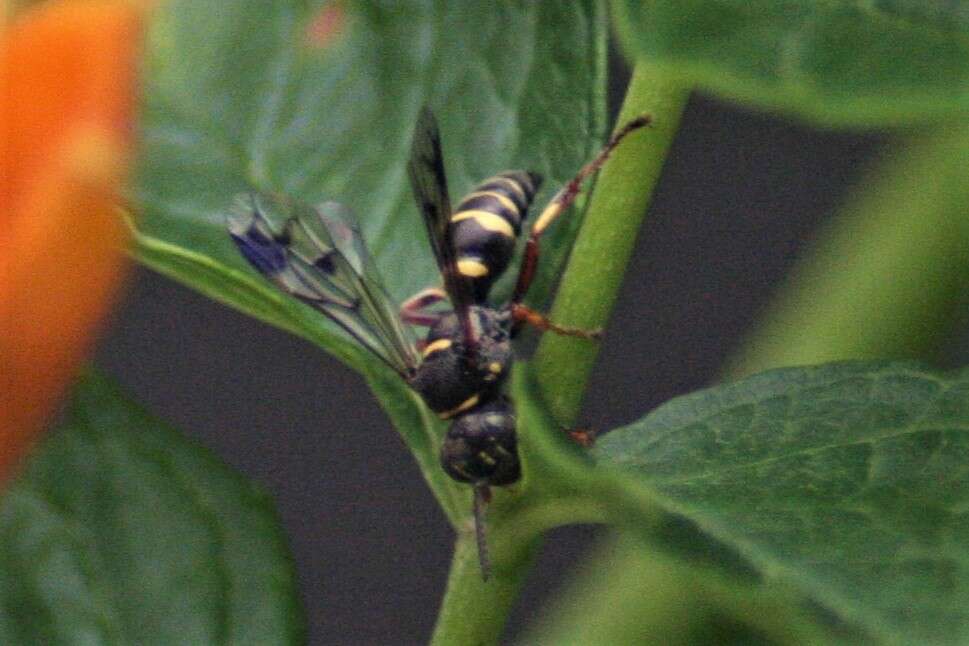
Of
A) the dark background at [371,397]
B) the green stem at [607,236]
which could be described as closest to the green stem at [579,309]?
the green stem at [607,236]

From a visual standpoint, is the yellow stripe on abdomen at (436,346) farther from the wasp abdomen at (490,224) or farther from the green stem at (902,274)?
the green stem at (902,274)

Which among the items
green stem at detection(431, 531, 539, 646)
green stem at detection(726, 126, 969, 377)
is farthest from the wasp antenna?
green stem at detection(726, 126, 969, 377)

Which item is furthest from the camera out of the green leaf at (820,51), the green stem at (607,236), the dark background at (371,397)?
the dark background at (371,397)

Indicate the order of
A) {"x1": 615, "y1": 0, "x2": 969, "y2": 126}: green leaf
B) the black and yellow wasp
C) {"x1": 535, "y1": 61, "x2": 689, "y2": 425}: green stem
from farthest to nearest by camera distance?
1. the black and yellow wasp
2. {"x1": 535, "y1": 61, "x2": 689, "y2": 425}: green stem
3. {"x1": 615, "y1": 0, "x2": 969, "y2": 126}: green leaf

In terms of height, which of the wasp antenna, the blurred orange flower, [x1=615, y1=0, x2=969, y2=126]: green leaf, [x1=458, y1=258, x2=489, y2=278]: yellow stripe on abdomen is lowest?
[x1=458, y1=258, x2=489, y2=278]: yellow stripe on abdomen

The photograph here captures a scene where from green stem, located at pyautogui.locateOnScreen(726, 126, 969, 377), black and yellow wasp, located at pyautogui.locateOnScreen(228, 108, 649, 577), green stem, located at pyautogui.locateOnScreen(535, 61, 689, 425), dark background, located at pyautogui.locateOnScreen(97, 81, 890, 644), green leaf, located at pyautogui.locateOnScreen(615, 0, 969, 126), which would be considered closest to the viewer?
green leaf, located at pyautogui.locateOnScreen(615, 0, 969, 126)

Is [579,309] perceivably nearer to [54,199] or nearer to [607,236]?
[607,236]

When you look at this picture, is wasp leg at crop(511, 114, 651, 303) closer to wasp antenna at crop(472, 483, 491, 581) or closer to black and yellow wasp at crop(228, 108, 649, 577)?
black and yellow wasp at crop(228, 108, 649, 577)
